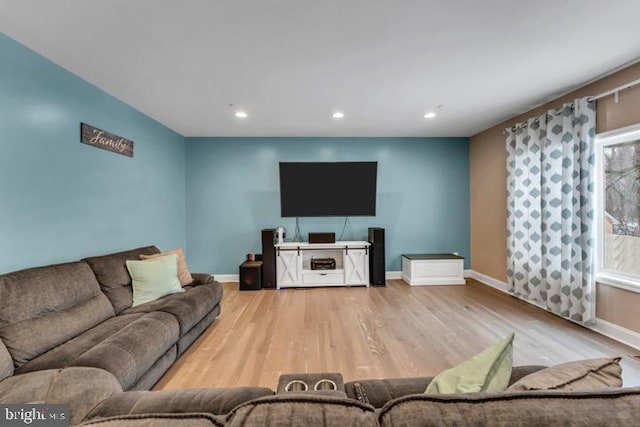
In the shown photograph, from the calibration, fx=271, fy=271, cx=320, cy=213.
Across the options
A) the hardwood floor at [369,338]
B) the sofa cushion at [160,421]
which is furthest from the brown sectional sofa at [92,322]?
the sofa cushion at [160,421]

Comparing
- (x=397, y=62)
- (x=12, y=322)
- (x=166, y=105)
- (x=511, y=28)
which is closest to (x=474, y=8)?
(x=511, y=28)

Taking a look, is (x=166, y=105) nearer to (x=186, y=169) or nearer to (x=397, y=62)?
(x=186, y=169)

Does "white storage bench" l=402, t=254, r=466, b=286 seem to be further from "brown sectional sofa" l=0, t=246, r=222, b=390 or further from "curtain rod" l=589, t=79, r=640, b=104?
"brown sectional sofa" l=0, t=246, r=222, b=390

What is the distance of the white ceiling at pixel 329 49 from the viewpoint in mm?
1776

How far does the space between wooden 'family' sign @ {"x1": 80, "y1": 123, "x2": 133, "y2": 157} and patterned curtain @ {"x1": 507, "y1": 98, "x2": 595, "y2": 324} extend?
514 centimetres

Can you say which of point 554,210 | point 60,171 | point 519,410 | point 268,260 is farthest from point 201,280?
point 554,210

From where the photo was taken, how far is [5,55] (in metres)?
1.99

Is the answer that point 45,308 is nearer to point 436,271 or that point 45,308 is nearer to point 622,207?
point 436,271

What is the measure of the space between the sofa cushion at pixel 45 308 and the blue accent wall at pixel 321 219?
266 centimetres

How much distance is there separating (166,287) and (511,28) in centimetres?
370

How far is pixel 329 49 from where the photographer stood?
2.20m

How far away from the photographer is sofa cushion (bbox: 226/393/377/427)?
0.50m

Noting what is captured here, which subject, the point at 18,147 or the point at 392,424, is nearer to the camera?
the point at 392,424

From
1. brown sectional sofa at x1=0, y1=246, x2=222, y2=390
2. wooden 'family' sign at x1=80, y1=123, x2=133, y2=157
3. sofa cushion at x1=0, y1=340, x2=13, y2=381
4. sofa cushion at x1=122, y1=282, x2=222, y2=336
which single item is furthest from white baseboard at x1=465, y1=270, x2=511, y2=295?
wooden 'family' sign at x1=80, y1=123, x2=133, y2=157
